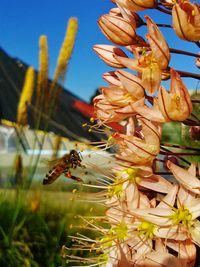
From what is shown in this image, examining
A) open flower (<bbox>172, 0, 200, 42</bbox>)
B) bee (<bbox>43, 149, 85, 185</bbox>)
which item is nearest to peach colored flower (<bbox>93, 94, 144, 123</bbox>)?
open flower (<bbox>172, 0, 200, 42</bbox>)

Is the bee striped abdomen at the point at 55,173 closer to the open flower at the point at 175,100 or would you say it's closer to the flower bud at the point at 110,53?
the flower bud at the point at 110,53

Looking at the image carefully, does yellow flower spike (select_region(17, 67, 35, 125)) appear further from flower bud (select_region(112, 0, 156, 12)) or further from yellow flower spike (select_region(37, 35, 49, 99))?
flower bud (select_region(112, 0, 156, 12))

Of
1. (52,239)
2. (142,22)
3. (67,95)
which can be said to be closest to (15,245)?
(52,239)

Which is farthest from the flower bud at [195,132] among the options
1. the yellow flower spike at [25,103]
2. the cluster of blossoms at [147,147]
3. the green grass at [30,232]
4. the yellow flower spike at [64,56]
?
the yellow flower spike at [25,103]

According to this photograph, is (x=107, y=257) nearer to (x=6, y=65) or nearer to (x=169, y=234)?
(x=169, y=234)

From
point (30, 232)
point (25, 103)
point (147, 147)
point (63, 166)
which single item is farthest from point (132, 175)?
point (30, 232)
